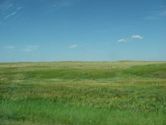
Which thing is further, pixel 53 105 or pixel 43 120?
pixel 53 105

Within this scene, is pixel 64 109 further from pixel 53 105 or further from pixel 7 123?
pixel 7 123

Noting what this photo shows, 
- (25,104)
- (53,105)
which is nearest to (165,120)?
(53,105)

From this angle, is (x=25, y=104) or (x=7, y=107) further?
(x=25, y=104)

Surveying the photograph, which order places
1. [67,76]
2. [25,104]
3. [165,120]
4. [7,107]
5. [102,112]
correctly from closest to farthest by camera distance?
[165,120] → [102,112] → [7,107] → [25,104] → [67,76]

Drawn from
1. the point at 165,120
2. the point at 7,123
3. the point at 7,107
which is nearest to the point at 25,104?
the point at 7,107

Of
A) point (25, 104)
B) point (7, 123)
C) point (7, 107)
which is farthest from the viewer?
point (25, 104)

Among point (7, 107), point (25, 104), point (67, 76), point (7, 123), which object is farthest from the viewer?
point (67, 76)

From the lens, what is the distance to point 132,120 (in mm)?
17297

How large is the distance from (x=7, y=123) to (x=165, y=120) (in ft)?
25.1

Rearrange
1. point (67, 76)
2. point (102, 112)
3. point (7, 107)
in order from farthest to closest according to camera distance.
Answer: point (67, 76), point (7, 107), point (102, 112)

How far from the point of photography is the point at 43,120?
1764cm

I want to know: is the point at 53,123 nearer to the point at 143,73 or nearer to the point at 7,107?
the point at 7,107

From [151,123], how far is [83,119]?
342 cm

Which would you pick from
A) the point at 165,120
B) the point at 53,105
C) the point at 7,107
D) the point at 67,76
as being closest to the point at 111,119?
the point at 165,120
